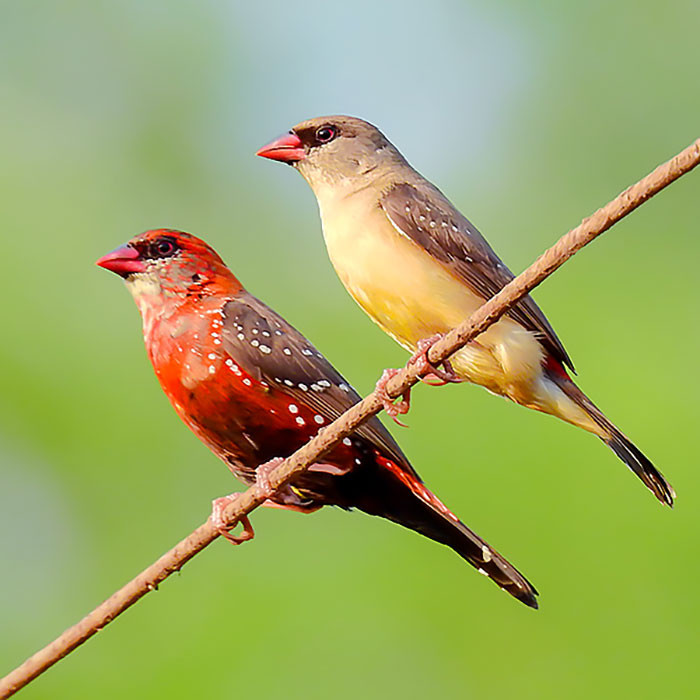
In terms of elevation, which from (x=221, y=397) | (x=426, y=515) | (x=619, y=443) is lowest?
(x=426, y=515)

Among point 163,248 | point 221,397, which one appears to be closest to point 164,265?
point 163,248

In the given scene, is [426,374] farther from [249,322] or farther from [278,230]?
[278,230]

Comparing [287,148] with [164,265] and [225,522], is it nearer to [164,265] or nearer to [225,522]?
[164,265]

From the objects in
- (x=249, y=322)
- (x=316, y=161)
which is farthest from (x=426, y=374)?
(x=316, y=161)

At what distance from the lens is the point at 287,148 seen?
349 centimetres

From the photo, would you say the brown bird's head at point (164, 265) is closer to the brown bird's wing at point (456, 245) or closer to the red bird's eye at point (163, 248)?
the red bird's eye at point (163, 248)

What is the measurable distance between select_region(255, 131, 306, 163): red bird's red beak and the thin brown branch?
1.19 meters

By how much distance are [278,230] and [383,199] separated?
515cm

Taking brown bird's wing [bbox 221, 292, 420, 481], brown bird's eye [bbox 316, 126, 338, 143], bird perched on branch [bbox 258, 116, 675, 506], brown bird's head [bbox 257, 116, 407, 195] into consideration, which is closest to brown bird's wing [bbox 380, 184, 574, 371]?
bird perched on branch [bbox 258, 116, 675, 506]

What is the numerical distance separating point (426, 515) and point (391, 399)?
99cm

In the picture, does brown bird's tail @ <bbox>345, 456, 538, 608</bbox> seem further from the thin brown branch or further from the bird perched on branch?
the thin brown branch

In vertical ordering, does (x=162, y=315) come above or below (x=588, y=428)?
above

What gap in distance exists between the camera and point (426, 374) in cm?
241

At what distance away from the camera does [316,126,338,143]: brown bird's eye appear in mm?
3570
